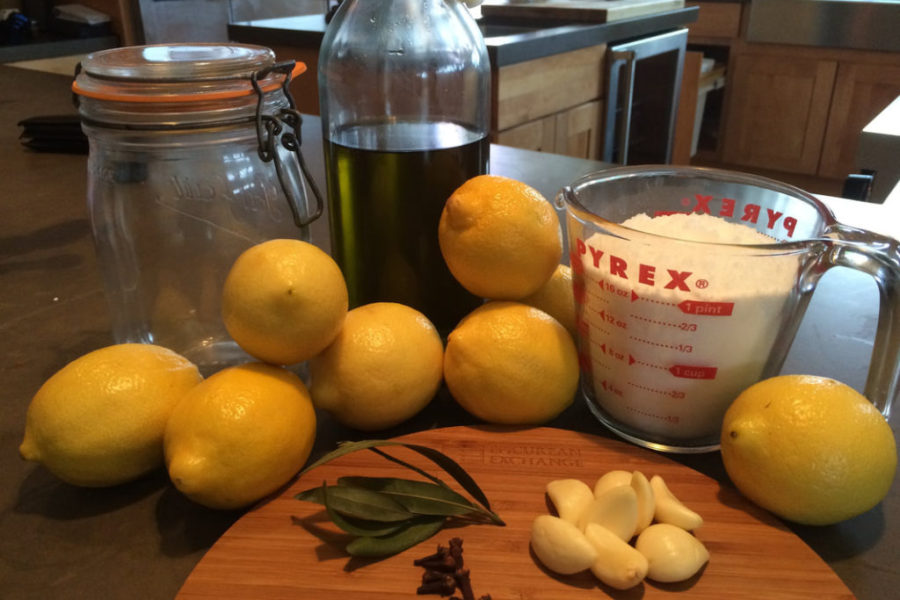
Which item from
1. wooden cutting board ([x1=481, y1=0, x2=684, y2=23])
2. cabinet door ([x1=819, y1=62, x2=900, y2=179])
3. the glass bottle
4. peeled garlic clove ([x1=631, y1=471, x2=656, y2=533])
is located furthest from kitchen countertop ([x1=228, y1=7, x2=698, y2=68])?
peeled garlic clove ([x1=631, y1=471, x2=656, y2=533])

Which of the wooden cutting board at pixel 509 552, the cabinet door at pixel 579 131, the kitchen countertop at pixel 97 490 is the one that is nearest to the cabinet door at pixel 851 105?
the cabinet door at pixel 579 131

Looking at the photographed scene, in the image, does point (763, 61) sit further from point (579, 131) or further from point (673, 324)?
point (673, 324)

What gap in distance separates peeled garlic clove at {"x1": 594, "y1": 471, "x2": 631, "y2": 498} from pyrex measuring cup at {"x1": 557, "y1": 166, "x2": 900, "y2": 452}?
0.26 feet

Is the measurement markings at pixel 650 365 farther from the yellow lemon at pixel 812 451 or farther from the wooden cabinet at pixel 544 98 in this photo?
the wooden cabinet at pixel 544 98

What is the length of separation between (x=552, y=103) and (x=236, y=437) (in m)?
1.87

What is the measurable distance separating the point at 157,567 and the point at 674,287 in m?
0.42

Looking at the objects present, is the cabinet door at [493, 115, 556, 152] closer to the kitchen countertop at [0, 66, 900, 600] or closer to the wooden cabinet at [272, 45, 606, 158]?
the wooden cabinet at [272, 45, 606, 158]

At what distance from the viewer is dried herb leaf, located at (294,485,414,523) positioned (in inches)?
19.1

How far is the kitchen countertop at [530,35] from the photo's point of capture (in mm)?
1868

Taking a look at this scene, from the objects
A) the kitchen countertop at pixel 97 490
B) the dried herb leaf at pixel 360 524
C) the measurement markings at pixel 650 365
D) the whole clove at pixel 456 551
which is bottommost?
the kitchen countertop at pixel 97 490

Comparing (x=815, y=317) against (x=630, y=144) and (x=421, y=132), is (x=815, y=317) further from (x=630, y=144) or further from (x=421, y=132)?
(x=630, y=144)

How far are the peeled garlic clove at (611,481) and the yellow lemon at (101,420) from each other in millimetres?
323

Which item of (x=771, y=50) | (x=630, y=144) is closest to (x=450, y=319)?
(x=630, y=144)

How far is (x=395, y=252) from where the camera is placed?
0.67 metres
